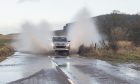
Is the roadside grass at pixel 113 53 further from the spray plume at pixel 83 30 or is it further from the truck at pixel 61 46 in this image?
the spray plume at pixel 83 30

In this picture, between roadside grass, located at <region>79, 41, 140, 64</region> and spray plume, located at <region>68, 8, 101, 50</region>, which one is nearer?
roadside grass, located at <region>79, 41, 140, 64</region>

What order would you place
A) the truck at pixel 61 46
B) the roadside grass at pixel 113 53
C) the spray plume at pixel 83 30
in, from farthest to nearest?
the spray plume at pixel 83 30 → the truck at pixel 61 46 → the roadside grass at pixel 113 53

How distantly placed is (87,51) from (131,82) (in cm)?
3043

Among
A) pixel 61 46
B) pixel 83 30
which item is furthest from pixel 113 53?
pixel 83 30

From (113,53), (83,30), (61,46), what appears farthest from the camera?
(83,30)

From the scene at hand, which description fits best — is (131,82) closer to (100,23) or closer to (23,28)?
(23,28)

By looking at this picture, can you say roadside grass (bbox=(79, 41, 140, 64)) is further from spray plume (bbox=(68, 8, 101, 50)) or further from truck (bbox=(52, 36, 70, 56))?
spray plume (bbox=(68, 8, 101, 50))

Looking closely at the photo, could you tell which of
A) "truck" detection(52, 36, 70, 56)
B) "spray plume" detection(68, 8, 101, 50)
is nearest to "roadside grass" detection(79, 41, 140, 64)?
"truck" detection(52, 36, 70, 56)

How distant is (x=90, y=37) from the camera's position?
188ft

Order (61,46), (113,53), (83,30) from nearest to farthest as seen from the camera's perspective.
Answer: (113,53)
(61,46)
(83,30)

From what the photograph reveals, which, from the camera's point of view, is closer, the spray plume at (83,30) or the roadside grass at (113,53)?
the roadside grass at (113,53)

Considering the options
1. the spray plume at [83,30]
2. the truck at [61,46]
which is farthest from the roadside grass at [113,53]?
the spray plume at [83,30]

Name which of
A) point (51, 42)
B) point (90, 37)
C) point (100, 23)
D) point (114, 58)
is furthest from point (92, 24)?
point (100, 23)

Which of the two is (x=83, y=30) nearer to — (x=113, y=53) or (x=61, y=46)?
(x=61, y=46)
